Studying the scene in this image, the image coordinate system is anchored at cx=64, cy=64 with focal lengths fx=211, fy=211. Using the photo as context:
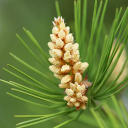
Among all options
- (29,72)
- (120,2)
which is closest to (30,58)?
(29,72)

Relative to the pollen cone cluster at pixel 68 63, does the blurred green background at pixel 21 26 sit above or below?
above

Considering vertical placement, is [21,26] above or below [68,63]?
above

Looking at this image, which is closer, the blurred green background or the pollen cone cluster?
the pollen cone cluster

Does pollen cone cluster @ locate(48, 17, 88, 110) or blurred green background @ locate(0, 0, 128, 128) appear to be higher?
blurred green background @ locate(0, 0, 128, 128)

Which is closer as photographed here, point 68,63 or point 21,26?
point 68,63

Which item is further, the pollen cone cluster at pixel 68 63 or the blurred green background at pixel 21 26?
the blurred green background at pixel 21 26

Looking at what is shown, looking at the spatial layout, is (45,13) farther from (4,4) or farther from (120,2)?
(120,2)
